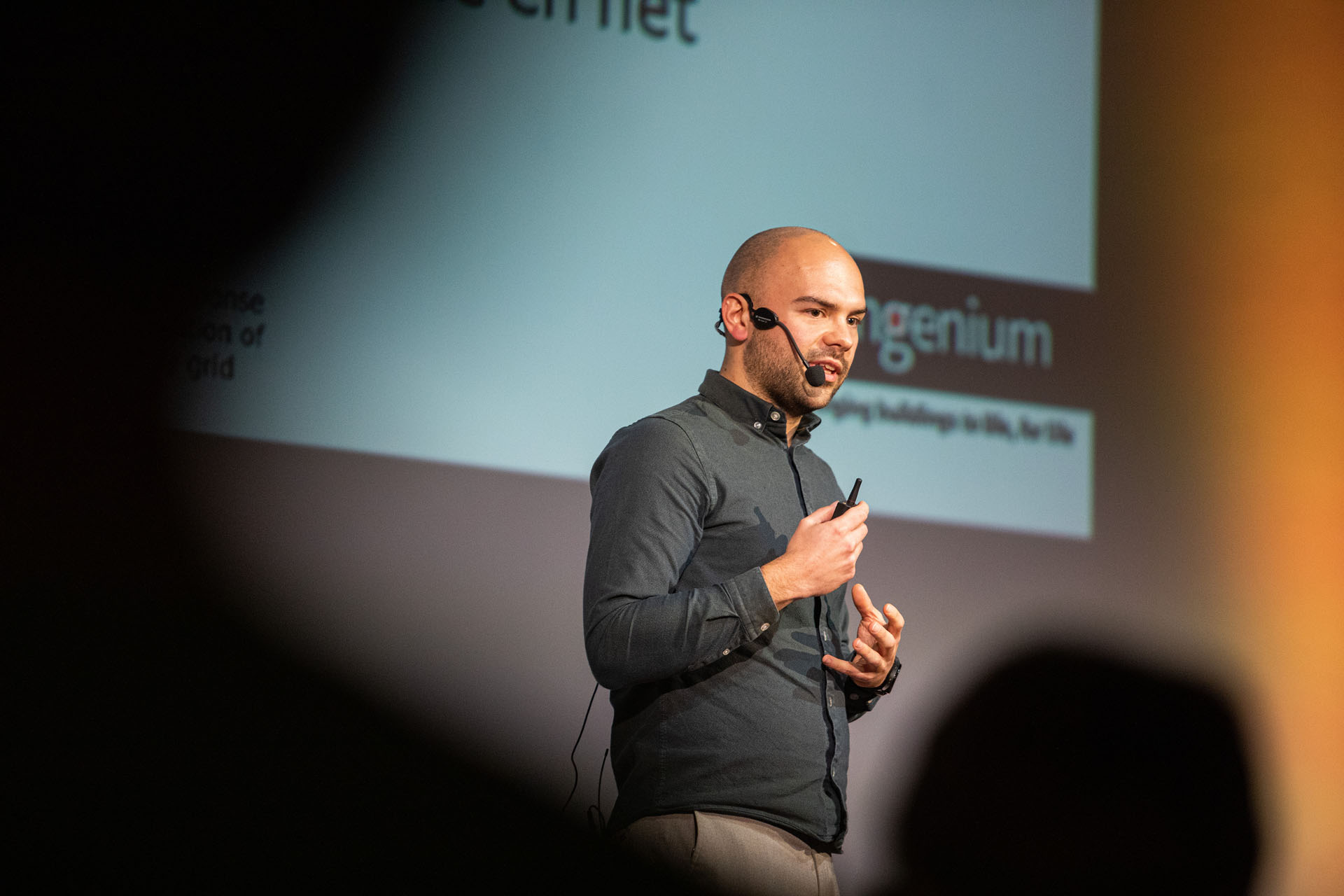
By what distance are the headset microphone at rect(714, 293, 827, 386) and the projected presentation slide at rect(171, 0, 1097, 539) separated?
2.61 feet

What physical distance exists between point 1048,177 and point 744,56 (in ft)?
2.89

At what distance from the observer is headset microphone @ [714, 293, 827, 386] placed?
1.79 meters

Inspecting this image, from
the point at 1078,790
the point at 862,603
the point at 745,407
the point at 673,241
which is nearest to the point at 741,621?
the point at 862,603

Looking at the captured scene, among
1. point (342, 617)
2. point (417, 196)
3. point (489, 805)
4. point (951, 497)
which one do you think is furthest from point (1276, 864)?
point (489, 805)

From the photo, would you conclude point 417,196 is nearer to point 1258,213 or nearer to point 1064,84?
point 1064,84

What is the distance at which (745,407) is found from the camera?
5.99ft

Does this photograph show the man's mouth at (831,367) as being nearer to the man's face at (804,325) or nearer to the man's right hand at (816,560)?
the man's face at (804,325)

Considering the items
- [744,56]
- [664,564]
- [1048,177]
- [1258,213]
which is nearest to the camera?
[664,564]

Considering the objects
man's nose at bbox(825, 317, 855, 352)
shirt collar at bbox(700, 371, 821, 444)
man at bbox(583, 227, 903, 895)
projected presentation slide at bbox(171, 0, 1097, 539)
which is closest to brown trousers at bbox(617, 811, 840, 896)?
man at bbox(583, 227, 903, 895)

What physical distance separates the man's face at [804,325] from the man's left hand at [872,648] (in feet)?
1.02

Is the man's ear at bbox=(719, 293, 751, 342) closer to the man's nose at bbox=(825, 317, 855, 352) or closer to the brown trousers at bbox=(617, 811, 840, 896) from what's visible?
the man's nose at bbox=(825, 317, 855, 352)

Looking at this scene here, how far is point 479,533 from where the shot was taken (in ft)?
8.24

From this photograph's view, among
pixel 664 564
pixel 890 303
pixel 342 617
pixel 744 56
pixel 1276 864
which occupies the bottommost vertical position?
pixel 1276 864

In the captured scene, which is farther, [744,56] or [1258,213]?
[1258,213]
